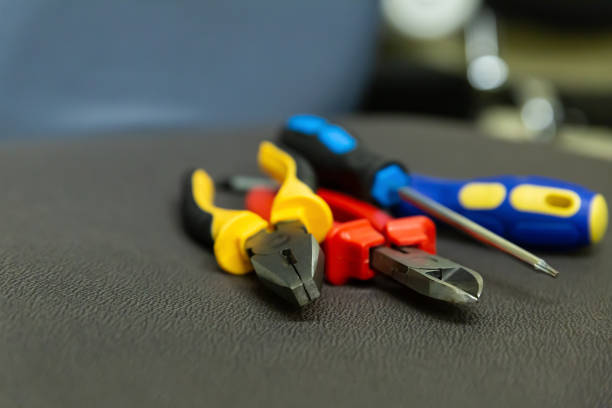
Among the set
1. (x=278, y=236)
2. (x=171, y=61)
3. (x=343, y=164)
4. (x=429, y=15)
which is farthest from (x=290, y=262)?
(x=429, y=15)

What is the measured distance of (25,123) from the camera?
26.6 inches

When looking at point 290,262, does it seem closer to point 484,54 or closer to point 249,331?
point 249,331

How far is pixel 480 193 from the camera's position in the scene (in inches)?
14.8

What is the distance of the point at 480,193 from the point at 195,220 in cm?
19

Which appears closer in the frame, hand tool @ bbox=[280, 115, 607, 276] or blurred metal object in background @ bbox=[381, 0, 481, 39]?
hand tool @ bbox=[280, 115, 607, 276]

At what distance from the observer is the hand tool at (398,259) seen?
0.28m

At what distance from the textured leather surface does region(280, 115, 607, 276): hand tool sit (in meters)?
0.02

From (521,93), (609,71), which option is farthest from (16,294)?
(609,71)

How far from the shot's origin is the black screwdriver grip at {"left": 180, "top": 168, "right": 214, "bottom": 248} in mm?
361

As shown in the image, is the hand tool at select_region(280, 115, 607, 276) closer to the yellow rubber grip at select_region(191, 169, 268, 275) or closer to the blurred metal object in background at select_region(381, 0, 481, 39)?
the yellow rubber grip at select_region(191, 169, 268, 275)

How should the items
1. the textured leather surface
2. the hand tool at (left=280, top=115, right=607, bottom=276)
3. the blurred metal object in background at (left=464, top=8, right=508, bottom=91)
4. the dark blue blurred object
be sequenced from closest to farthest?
the textured leather surface, the hand tool at (left=280, top=115, right=607, bottom=276), the dark blue blurred object, the blurred metal object in background at (left=464, top=8, right=508, bottom=91)

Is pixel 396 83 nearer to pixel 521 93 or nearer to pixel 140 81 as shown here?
pixel 521 93

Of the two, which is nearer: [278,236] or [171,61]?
[278,236]

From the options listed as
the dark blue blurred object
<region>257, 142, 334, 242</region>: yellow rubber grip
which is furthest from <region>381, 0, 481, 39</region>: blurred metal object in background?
<region>257, 142, 334, 242</region>: yellow rubber grip
